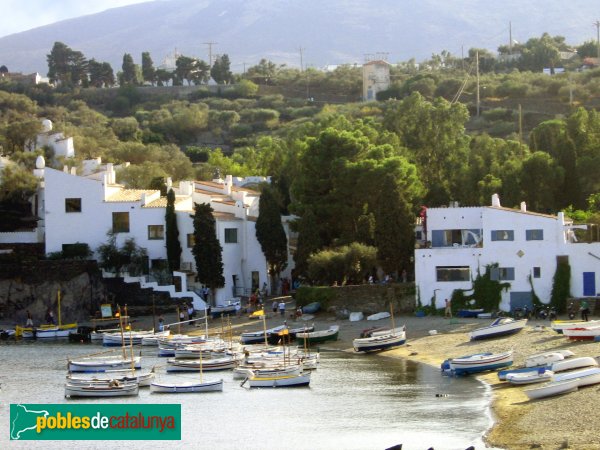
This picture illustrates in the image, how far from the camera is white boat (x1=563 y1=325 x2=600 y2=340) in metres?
62.3

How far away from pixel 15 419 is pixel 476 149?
5577 cm

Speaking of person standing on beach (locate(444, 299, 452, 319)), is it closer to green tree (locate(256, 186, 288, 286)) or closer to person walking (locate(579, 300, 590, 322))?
person walking (locate(579, 300, 590, 322))

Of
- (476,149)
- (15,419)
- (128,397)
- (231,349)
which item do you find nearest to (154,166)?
(476,149)

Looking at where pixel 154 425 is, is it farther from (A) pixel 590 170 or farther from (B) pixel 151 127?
(B) pixel 151 127

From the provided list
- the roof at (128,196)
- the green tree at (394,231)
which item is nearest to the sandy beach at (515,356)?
the green tree at (394,231)

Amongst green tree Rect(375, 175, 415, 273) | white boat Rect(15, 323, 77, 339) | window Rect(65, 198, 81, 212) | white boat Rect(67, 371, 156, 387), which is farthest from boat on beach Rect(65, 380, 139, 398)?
window Rect(65, 198, 81, 212)

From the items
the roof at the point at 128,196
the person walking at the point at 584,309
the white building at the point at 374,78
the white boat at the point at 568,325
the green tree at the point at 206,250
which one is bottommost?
the white boat at the point at 568,325

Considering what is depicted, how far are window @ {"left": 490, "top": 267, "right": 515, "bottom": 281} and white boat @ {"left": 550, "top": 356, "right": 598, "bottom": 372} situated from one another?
21.8 m

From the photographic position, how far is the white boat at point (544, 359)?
55375 millimetres

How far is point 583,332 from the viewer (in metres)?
62.4

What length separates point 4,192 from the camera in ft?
329

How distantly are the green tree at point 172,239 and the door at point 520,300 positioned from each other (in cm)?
2457

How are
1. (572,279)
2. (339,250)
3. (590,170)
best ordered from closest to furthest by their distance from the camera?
(572,279), (339,250), (590,170)

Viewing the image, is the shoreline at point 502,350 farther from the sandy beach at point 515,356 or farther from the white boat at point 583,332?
the white boat at point 583,332
